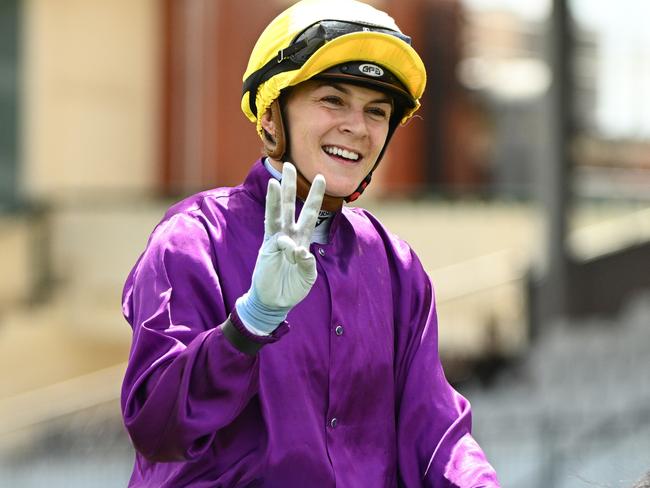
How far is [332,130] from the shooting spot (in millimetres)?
2396

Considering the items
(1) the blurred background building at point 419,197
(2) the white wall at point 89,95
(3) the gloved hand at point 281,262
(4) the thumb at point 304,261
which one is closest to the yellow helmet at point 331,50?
(3) the gloved hand at point 281,262

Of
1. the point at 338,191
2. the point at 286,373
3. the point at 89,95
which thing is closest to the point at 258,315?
the point at 286,373

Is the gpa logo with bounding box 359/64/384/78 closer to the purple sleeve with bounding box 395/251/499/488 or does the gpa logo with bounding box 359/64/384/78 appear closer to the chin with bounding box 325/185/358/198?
the chin with bounding box 325/185/358/198

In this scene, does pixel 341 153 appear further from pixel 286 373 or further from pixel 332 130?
pixel 286 373

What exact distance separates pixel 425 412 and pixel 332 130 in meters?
0.56

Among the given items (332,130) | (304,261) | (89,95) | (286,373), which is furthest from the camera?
(89,95)

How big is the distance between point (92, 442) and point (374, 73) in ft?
28.0

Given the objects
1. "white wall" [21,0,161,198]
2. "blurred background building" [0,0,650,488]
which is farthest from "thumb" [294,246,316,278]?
"white wall" [21,0,161,198]

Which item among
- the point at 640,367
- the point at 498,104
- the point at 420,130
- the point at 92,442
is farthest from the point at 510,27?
the point at 92,442

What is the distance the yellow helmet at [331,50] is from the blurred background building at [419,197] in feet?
15.2

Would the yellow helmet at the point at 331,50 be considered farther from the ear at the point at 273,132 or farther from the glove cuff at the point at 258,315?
the glove cuff at the point at 258,315

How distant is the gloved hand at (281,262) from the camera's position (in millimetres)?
2051

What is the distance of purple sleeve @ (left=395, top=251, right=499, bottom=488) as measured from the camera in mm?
2396

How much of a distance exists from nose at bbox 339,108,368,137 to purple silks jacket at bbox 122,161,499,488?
179mm
